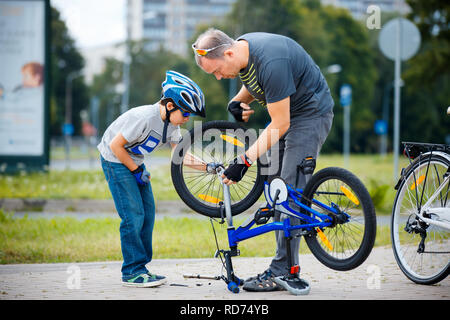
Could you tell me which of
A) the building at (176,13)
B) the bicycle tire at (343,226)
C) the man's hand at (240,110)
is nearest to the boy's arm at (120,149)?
the man's hand at (240,110)

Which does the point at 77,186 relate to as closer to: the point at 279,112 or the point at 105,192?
the point at 105,192

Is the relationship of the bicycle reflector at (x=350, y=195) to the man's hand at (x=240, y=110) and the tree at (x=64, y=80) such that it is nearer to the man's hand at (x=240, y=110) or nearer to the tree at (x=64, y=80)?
the man's hand at (x=240, y=110)

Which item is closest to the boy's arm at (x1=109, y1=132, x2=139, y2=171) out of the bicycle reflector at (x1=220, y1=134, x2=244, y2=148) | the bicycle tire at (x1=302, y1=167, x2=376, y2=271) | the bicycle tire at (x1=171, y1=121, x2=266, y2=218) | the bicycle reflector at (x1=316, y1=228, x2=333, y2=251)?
the bicycle tire at (x1=171, y1=121, x2=266, y2=218)

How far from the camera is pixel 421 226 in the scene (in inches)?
182

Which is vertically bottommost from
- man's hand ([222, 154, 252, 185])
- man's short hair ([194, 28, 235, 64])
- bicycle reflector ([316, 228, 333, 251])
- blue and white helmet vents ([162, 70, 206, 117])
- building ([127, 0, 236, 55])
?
bicycle reflector ([316, 228, 333, 251])

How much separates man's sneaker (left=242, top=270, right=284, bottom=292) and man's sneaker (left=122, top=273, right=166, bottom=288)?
26.5 inches

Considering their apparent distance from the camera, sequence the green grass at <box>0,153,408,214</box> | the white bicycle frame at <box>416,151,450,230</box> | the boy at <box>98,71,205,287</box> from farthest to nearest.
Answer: the green grass at <box>0,153,408,214</box> < the boy at <box>98,71,205,287</box> < the white bicycle frame at <box>416,151,450,230</box>

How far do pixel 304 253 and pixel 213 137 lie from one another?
2353mm

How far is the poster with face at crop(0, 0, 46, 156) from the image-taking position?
15.0 m

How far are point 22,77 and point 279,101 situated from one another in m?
12.5

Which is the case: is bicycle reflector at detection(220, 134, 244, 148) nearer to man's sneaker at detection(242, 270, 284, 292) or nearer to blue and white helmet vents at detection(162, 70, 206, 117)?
blue and white helmet vents at detection(162, 70, 206, 117)

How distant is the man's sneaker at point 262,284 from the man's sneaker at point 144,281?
0.67 meters

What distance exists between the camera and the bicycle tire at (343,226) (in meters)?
3.96

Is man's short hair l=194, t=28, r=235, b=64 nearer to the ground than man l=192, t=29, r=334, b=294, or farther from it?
farther from it
